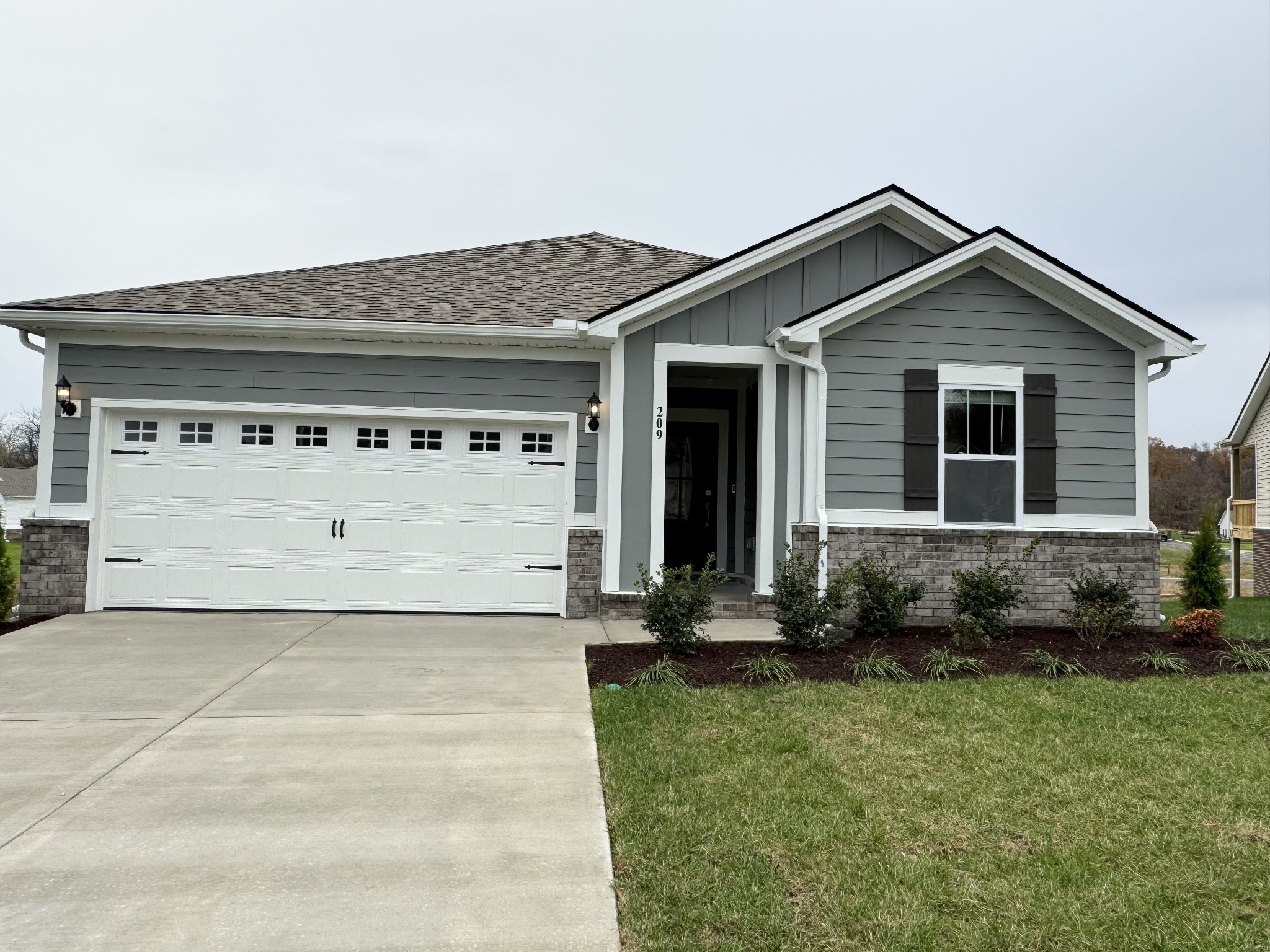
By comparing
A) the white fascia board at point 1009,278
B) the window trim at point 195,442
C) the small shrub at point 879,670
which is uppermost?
the white fascia board at point 1009,278

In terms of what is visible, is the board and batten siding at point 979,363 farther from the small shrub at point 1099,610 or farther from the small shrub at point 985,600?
the small shrub at point 985,600

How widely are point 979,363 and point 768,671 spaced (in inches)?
175

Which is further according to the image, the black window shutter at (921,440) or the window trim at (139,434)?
the window trim at (139,434)

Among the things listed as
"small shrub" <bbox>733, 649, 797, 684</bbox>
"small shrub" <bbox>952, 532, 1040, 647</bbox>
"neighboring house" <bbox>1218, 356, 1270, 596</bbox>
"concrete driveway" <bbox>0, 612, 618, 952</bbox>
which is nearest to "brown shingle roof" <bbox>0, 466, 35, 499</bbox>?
"concrete driveway" <bbox>0, 612, 618, 952</bbox>

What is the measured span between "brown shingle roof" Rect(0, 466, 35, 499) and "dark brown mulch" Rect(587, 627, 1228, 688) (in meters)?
38.5

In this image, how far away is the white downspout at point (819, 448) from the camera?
8.05 meters

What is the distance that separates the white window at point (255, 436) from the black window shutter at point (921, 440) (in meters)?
6.90

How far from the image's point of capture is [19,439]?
42.2 m

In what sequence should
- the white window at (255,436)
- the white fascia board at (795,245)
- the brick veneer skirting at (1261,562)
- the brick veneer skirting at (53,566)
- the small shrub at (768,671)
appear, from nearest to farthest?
the small shrub at (768,671) → the white fascia board at (795,245) → the brick veneer skirting at (53,566) → the white window at (255,436) → the brick veneer skirting at (1261,562)

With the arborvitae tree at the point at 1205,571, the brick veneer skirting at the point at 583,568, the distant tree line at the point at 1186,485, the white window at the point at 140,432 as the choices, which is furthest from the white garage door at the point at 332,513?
the distant tree line at the point at 1186,485

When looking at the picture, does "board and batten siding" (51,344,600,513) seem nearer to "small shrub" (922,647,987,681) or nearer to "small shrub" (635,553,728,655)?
"small shrub" (635,553,728,655)

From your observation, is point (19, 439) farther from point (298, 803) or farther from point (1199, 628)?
point (1199, 628)

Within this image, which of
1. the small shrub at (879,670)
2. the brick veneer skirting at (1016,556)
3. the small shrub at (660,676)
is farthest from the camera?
the brick veneer skirting at (1016,556)

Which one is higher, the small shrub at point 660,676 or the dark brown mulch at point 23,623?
the small shrub at point 660,676
